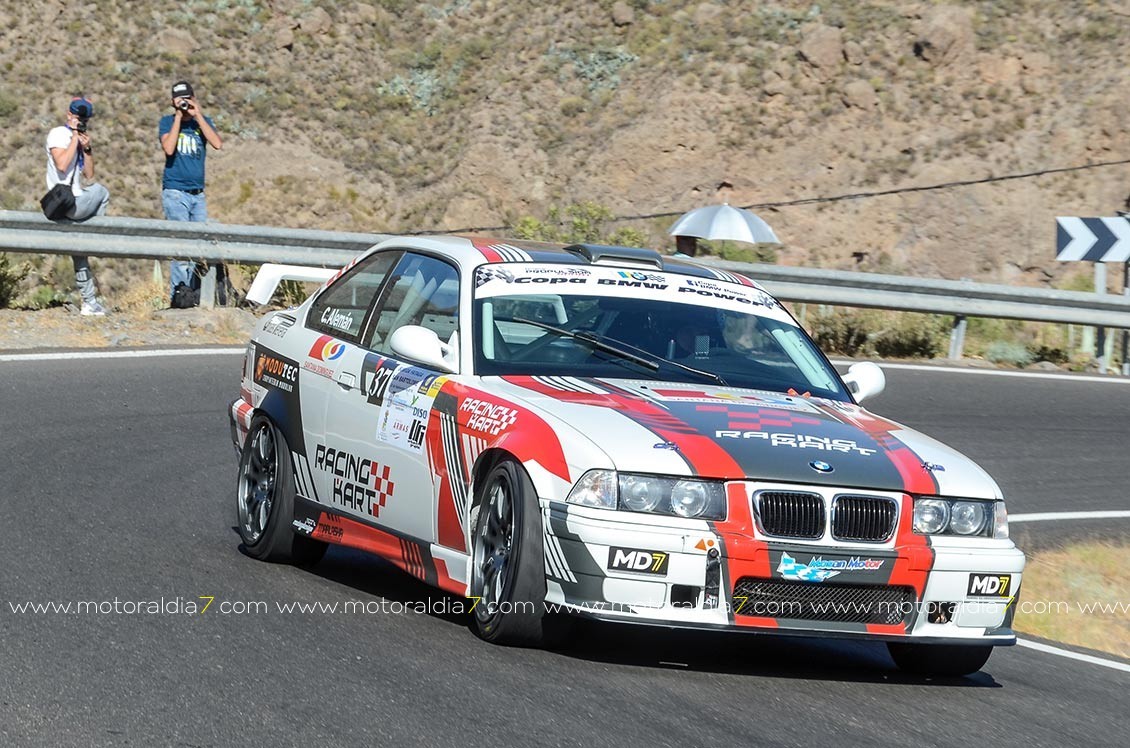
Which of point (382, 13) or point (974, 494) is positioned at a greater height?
point (382, 13)

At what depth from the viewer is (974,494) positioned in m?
6.13

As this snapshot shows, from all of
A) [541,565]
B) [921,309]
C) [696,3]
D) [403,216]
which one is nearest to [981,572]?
[541,565]

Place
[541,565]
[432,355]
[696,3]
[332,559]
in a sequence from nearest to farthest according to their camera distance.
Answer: [541,565], [432,355], [332,559], [696,3]

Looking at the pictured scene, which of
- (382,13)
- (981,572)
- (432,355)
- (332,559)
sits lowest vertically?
(332,559)

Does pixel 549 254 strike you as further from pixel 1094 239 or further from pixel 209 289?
pixel 1094 239

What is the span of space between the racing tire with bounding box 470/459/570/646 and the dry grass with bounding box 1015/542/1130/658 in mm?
3799

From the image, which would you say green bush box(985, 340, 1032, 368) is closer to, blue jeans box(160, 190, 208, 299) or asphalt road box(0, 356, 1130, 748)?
blue jeans box(160, 190, 208, 299)

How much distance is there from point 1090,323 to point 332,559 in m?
12.2

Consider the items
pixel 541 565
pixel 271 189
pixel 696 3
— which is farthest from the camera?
pixel 696 3

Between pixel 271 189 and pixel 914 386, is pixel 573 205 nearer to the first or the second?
pixel 271 189

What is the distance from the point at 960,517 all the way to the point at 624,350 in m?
1.63

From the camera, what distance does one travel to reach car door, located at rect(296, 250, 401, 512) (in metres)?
7.34

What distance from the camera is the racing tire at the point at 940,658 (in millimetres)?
6371

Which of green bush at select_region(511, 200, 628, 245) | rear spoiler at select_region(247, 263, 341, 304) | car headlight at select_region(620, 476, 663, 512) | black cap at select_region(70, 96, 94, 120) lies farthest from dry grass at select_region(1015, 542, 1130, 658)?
green bush at select_region(511, 200, 628, 245)
